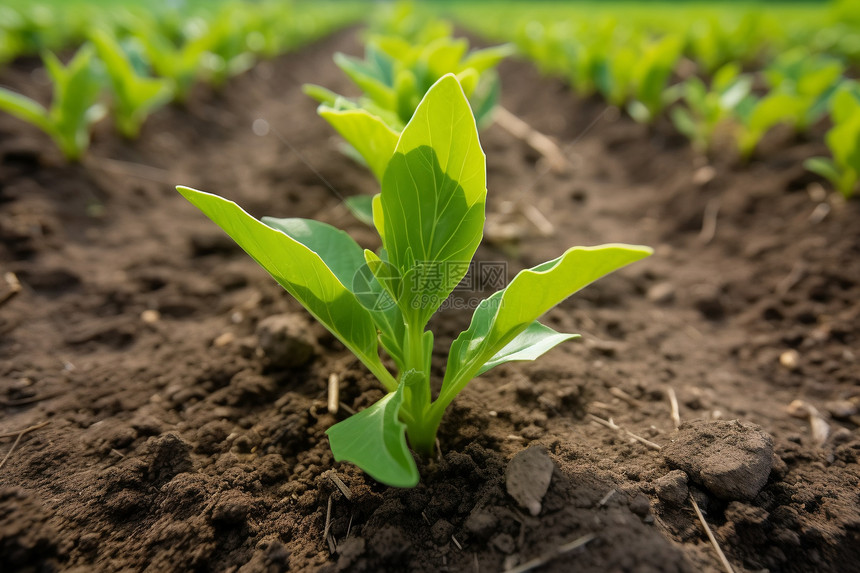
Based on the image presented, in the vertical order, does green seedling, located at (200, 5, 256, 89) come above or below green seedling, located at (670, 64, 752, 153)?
above

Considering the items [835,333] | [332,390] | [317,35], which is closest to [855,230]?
[835,333]

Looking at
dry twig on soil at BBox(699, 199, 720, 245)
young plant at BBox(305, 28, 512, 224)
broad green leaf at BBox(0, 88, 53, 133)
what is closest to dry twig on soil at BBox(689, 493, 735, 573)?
young plant at BBox(305, 28, 512, 224)

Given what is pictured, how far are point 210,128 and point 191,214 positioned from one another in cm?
215

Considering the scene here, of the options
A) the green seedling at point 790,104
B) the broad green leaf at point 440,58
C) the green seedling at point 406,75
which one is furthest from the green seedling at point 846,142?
the broad green leaf at point 440,58

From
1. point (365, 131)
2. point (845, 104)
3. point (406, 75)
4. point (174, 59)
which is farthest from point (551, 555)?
point (174, 59)

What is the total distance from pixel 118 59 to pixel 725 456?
415 cm

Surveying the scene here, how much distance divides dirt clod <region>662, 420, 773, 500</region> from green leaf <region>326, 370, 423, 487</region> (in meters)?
0.79

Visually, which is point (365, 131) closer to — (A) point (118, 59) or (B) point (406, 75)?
(B) point (406, 75)

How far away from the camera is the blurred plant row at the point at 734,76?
9.87 feet

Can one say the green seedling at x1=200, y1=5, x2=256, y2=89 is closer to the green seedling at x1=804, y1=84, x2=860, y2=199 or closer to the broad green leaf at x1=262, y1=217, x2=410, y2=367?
the broad green leaf at x1=262, y1=217, x2=410, y2=367

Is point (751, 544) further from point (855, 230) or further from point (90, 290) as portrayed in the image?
point (90, 290)

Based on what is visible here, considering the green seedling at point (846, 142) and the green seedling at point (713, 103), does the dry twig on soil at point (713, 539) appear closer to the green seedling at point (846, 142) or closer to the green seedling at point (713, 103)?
the green seedling at point (846, 142)

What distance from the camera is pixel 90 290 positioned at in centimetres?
229

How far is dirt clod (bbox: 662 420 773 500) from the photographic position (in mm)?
1209
